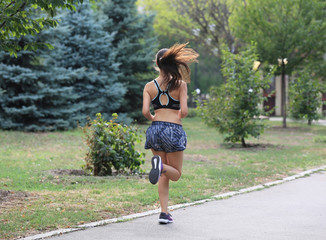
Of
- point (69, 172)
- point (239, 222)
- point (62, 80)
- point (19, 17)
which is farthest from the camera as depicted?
point (62, 80)

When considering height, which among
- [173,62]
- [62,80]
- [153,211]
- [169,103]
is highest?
[173,62]

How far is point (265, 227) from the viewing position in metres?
5.60

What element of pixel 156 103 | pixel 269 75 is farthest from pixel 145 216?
pixel 269 75

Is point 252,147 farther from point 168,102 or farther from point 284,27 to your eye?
point 168,102

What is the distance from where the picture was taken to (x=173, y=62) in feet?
18.6

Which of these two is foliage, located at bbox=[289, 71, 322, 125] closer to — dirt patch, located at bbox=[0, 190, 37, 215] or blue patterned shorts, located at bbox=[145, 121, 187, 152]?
dirt patch, located at bbox=[0, 190, 37, 215]

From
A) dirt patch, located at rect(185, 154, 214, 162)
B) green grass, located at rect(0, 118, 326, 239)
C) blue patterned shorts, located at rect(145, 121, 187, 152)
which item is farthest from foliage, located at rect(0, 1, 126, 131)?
blue patterned shorts, located at rect(145, 121, 187, 152)

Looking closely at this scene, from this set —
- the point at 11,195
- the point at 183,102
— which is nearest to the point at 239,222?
the point at 183,102

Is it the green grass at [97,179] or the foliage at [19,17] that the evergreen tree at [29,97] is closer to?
the green grass at [97,179]

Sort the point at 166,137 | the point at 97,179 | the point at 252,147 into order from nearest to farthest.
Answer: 1. the point at 166,137
2. the point at 97,179
3. the point at 252,147

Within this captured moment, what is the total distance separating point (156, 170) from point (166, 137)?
395mm

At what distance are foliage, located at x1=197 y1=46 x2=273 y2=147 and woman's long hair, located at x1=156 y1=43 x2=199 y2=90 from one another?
29.9 feet

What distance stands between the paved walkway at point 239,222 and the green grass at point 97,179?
0.51 metres

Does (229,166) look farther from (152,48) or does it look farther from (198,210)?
(152,48)
